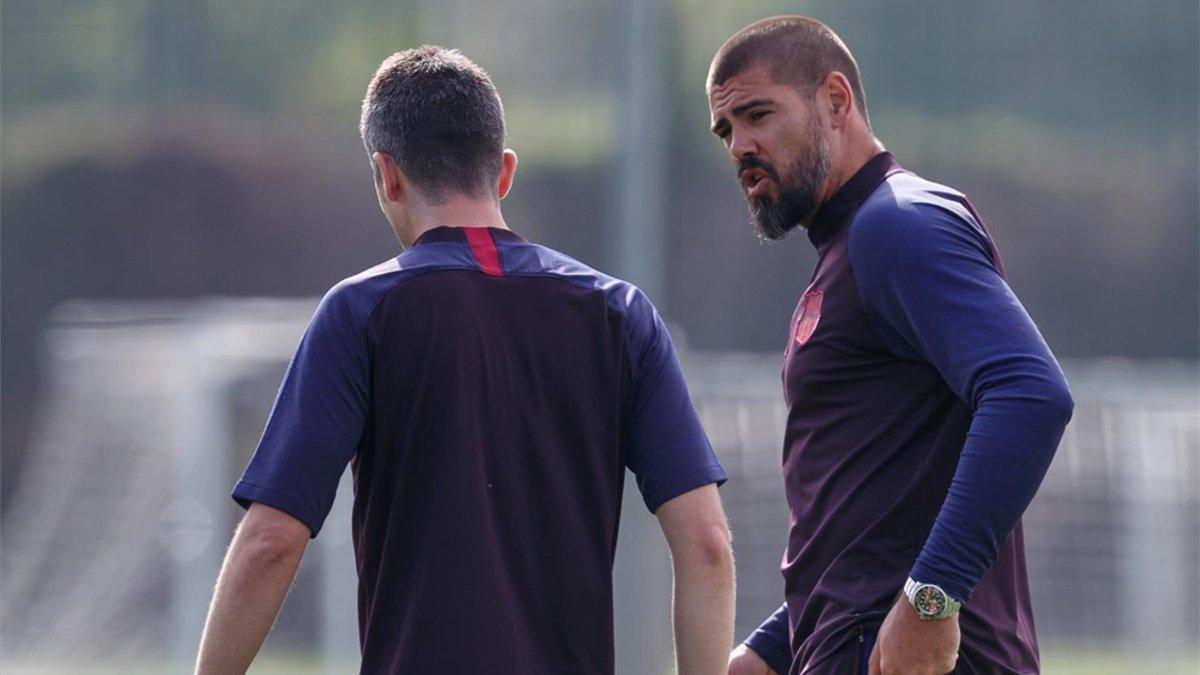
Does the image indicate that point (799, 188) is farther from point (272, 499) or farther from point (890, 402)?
point (272, 499)

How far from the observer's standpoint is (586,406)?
2.28m

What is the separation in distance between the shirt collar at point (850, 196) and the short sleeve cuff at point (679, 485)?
39cm

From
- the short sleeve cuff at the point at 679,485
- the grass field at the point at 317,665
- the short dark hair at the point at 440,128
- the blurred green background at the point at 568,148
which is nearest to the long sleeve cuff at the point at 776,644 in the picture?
the short sleeve cuff at the point at 679,485

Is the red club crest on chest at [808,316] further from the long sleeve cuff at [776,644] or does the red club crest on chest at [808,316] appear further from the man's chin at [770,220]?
the long sleeve cuff at [776,644]

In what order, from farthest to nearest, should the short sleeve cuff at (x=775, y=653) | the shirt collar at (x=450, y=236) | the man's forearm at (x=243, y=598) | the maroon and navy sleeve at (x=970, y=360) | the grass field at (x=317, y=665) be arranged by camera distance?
1. the grass field at (x=317, y=665)
2. the short sleeve cuff at (x=775, y=653)
3. the shirt collar at (x=450, y=236)
4. the man's forearm at (x=243, y=598)
5. the maroon and navy sleeve at (x=970, y=360)

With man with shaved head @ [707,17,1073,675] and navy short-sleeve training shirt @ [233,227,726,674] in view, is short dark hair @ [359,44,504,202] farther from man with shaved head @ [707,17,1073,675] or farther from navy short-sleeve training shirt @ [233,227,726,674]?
man with shaved head @ [707,17,1073,675]

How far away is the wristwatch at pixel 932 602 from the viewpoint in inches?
81.0

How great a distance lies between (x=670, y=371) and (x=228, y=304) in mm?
9434

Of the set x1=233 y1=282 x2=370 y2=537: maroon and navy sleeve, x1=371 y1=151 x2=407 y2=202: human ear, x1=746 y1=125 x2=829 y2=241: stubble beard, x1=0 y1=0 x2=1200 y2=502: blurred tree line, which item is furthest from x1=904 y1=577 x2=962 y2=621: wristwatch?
x1=0 y1=0 x2=1200 y2=502: blurred tree line

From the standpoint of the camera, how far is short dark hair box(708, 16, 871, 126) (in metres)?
2.55

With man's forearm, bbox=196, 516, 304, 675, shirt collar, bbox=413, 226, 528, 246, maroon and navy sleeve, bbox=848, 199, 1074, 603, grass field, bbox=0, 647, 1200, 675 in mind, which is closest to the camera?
maroon and navy sleeve, bbox=848, 199, 1074, 603

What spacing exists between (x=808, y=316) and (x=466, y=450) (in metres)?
0.54

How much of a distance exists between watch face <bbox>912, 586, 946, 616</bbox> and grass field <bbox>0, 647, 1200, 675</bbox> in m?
8.62

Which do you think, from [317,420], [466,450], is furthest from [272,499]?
[466,450]
